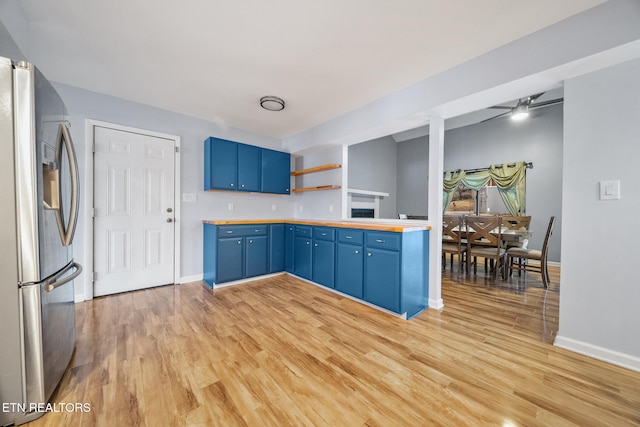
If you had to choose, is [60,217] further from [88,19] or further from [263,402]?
[263,402]

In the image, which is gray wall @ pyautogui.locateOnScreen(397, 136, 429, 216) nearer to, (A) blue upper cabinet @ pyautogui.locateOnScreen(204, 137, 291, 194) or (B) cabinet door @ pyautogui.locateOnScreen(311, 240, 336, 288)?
(A) blue upper cabinet @ pyautogui.locateOnScreen(204, 137, 291, 194)

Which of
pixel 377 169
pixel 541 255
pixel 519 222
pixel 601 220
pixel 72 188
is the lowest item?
pixel 541 255

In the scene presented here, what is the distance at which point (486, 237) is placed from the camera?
366cm

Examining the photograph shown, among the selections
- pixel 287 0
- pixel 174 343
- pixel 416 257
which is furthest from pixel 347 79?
pixel 174 343

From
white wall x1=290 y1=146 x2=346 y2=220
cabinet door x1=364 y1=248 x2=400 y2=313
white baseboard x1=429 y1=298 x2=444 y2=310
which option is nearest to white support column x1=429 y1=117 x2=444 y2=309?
white baseboard x1=429 y1=298 x2=444 y2=310

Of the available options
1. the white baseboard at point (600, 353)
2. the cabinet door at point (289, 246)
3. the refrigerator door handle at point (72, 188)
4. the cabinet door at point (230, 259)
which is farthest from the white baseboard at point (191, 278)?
the white baseboard at point (600, 353)

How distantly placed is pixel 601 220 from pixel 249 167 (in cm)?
388

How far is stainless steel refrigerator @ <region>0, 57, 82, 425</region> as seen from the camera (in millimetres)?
1134

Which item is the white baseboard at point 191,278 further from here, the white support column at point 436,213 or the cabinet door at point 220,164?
the white support column at point 436,213

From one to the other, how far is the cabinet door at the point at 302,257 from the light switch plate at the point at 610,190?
2856mm

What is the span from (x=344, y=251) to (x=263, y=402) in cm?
183

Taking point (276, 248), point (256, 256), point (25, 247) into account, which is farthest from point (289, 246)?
point (25, 247)

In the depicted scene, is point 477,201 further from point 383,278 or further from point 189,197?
point 189,197

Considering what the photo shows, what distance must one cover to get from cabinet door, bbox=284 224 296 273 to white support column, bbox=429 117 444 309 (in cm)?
201
